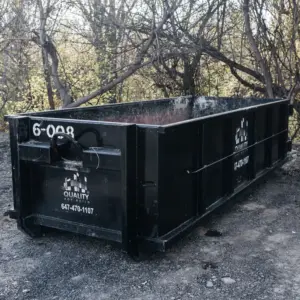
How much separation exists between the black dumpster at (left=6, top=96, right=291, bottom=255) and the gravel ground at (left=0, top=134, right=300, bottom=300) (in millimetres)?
210

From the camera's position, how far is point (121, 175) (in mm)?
3584

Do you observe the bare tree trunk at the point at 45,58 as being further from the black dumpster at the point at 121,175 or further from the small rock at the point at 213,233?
the small rock at the point at 213,233

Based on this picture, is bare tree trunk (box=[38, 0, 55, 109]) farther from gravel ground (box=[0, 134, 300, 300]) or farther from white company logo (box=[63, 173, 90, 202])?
white company logo (box=[63, 173, 90, 202])

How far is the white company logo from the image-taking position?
3877mm

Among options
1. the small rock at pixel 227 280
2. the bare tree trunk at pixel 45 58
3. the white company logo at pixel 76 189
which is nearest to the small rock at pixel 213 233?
the small rock at pixel 227 280

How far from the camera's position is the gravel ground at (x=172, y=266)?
10.7 feet

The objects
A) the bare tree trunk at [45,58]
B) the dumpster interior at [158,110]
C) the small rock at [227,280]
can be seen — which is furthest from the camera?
the bare tree trunk at [45,58]

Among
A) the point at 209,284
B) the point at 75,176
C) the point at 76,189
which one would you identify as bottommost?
the point at 209,284

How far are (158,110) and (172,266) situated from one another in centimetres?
329

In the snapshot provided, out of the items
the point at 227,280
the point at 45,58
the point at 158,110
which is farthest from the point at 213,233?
the point at 45,58

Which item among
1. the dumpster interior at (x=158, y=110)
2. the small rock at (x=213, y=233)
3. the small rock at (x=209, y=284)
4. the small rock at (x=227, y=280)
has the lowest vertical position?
the small rock at (x=209, y=284)

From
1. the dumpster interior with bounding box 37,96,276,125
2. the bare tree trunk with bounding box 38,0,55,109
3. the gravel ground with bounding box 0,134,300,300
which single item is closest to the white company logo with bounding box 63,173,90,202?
the gravel ground with bounding box 0,134,300,300

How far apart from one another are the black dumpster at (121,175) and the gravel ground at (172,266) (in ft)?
0.69

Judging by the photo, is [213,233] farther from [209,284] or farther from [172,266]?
[209,284]
